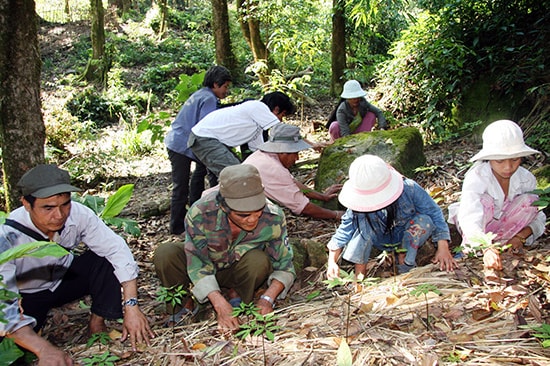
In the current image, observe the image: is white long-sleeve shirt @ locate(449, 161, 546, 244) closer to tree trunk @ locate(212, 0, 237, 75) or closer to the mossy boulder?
the mossy boulder

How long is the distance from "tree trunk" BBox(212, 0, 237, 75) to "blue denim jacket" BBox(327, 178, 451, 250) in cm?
858

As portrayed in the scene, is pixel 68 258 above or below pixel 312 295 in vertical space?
above

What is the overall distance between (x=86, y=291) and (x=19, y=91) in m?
2.33

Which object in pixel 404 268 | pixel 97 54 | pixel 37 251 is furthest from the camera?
pixel 97 54

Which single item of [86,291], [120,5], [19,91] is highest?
[120,5]

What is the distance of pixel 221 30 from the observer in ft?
36.0

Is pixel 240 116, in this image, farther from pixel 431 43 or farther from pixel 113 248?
pixel 431 43

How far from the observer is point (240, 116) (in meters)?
4.78

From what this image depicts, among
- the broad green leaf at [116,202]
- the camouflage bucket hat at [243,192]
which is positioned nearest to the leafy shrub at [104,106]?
the broad green leaf at [116,202]

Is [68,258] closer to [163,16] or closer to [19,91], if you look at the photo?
[19,91]

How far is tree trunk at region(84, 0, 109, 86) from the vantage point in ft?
48.8

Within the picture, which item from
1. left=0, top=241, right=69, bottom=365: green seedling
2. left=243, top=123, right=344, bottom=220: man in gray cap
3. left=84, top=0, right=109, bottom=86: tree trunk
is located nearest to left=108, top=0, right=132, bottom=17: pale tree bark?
left=84, top=0, right=109, bottom=86: tree trunk

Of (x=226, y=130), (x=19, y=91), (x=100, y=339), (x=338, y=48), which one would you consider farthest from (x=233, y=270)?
(x=338, y=48)

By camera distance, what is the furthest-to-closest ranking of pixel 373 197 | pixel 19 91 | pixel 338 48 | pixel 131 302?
pixel 338 48 < pixel 19 91 < pixel 373 197 < pixel 131 302
